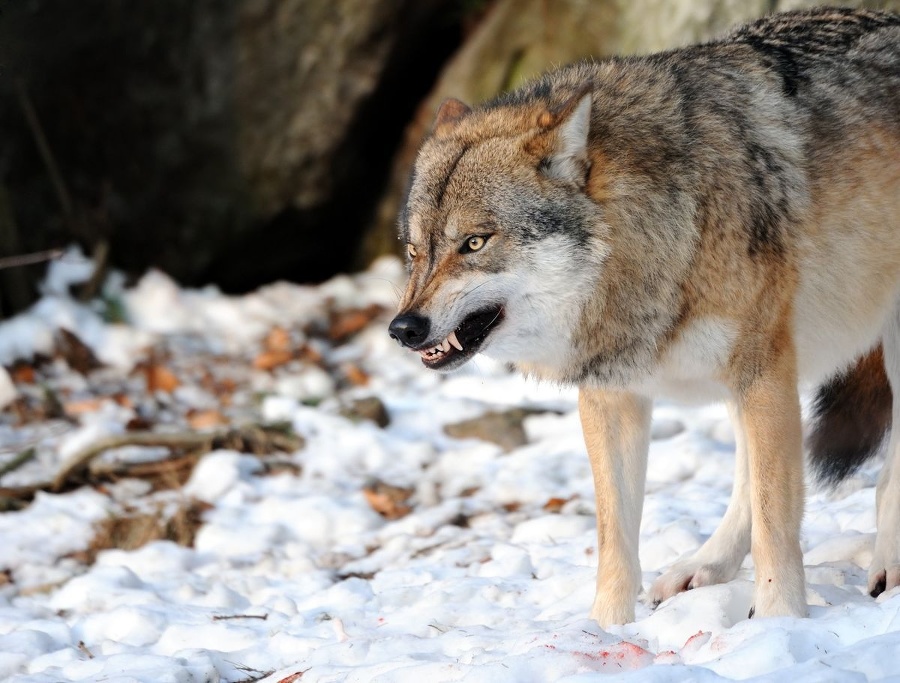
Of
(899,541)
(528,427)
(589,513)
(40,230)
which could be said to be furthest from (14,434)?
(899,541)

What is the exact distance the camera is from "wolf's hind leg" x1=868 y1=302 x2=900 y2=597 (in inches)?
130

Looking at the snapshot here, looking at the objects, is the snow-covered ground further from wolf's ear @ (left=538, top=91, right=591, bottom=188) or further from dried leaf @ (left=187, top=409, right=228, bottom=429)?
wolf's ear @ (left=538, top=91, right=591, bottom=188)

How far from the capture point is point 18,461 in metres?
5.46

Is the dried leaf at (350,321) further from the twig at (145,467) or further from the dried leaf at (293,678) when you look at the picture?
the dried leaf at (293,678)

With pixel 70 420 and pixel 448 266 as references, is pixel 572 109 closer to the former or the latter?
pixel 448 266

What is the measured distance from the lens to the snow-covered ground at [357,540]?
2.87 m

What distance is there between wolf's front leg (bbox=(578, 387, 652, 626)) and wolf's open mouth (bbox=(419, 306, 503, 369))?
493mm

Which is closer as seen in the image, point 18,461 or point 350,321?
point 18,461

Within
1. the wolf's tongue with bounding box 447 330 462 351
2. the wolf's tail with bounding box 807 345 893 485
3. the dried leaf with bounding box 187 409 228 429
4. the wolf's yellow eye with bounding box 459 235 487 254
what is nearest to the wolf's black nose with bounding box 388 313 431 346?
the wolf's tongue with bounding box 447 330 462 351

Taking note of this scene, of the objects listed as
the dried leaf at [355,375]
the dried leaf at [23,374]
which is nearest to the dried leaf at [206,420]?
the dried leaf at [355,375]

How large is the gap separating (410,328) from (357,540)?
2.00 meters

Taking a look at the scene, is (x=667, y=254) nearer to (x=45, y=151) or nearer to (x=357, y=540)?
(x=357, y=540)

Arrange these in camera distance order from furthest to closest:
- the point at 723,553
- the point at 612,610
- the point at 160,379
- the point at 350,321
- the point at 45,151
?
the point at 350,321 → the point at 45,151 → the point at 160,379 → the point at 723,553 → the point at 612,610

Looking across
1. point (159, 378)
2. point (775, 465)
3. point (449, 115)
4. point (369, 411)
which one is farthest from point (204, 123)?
point (775, 465)
